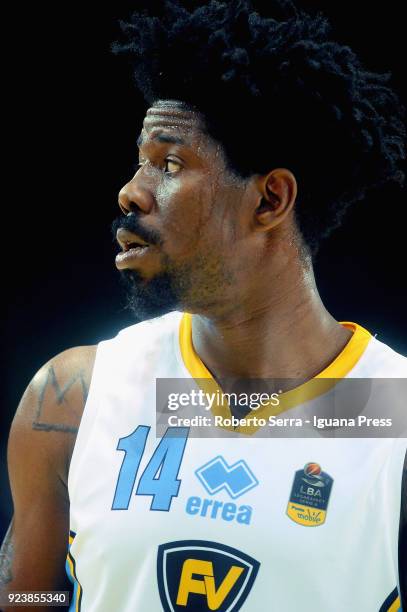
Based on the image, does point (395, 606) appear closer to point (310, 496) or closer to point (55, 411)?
point (310, 496)

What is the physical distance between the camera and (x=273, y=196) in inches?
85.3

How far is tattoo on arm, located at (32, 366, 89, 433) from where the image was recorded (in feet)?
7.12

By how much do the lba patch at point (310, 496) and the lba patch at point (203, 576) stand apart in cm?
14

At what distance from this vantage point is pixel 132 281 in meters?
2.12

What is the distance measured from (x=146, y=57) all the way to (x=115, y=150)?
1683mm

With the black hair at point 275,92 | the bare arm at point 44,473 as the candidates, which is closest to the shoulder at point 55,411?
the bare arm at point 44,473

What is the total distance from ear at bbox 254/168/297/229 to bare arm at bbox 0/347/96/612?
0.54 meters

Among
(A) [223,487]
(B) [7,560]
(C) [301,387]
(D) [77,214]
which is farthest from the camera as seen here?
(D) [77,214]

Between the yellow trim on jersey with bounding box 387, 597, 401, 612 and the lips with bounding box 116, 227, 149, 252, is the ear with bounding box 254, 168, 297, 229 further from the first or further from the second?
the yellow trim on jersey with bounding box 387, 597, 401, 612

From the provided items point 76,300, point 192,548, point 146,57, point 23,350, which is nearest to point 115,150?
point 76,300

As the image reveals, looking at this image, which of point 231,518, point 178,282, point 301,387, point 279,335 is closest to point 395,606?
point 231,518

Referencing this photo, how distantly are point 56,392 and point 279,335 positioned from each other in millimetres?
546

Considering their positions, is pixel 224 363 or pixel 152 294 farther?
pixel 224 363

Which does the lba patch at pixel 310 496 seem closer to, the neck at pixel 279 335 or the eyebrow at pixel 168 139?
the neck at pixel 279 335
